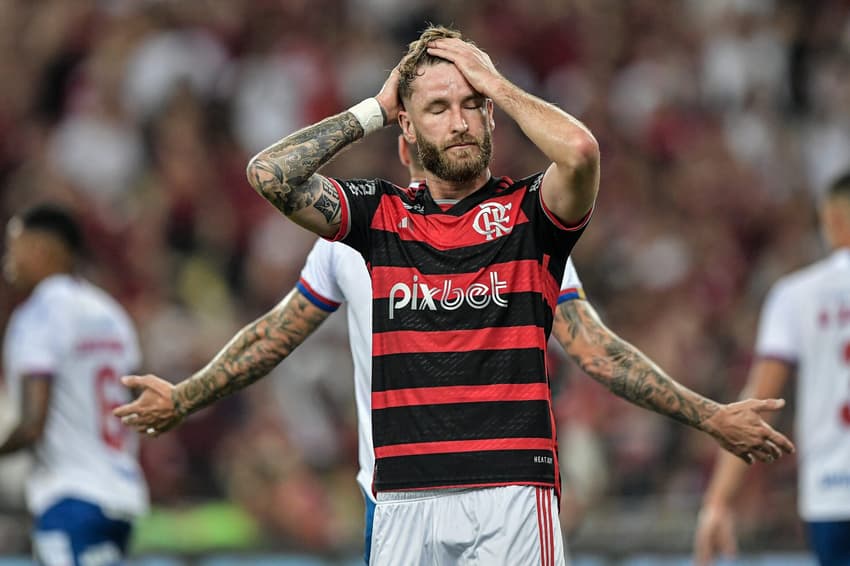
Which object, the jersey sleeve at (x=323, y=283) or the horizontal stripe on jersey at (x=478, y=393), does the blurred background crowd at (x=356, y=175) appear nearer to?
the jersey sleeve at (x=323, y=283)

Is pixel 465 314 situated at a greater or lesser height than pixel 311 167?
lesser

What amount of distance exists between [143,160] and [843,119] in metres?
7.55

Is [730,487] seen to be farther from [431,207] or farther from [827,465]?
[431,207]

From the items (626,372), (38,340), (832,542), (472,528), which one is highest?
(38,340)

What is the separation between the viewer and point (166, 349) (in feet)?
38.4

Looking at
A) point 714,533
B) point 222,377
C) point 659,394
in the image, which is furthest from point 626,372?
point 714,533

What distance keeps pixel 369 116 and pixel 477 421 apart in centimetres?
116

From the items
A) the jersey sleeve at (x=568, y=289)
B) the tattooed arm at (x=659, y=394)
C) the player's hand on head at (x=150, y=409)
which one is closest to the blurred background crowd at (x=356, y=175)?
the jersey sleeve at (x=568, y=289)

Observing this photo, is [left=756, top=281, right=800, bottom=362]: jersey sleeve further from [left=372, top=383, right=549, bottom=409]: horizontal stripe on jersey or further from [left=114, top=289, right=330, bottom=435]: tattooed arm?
[left=372, top=383, right=549, bottom=409]: horizontal stripe on jersey

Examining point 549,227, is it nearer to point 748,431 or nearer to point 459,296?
point 459,296

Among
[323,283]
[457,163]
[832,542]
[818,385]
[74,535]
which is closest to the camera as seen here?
[457,163]

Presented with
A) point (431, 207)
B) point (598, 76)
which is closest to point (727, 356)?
point (598, 76)

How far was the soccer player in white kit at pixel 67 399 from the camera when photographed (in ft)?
24.7

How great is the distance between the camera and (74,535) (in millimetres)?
7551
